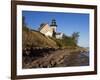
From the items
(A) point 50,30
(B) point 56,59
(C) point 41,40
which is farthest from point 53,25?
(B) point 56,59

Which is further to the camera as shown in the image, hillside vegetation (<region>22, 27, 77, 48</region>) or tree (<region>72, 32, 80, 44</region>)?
tree (<region>72, 32, 80, 44</region>)

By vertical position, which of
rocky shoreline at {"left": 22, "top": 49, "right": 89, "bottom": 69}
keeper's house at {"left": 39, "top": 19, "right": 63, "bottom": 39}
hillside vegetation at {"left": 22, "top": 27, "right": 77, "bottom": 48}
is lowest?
rocky shoreline at {"left": 22, "top": 49, "right": 89, "bottom": 69}

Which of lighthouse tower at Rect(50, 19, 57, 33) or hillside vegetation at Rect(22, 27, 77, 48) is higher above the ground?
lighthouse tower at Rect(50, 19, 57, 33)

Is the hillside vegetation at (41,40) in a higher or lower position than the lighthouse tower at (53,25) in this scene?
lower

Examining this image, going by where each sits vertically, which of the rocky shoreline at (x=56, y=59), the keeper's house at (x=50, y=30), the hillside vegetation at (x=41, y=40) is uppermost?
the keeper's house at (x=50, y=30)

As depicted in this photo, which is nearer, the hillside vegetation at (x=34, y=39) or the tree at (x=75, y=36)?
the hillside vegetation at (x=34, y=39)

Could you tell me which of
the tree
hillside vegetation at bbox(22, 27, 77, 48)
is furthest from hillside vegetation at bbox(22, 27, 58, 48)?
the tree

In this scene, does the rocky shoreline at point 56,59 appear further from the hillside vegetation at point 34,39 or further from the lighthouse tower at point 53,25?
the lighthouse tower at point 53,25

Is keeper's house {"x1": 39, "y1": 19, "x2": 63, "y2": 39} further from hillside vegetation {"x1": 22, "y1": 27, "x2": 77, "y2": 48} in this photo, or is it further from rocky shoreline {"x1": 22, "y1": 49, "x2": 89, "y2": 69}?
rocky shoreline {"x1": 22, "y1": 49, "x2": 89, "y2": 69}

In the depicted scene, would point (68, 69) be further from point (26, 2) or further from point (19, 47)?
point (26, 2)

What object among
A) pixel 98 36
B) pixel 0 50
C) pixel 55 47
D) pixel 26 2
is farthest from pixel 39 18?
pixel 98 36

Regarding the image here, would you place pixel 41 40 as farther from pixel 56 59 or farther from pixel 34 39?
pixel 56 59

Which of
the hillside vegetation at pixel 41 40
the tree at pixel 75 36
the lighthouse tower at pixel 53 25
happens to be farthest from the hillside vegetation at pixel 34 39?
the tree at pixel 75 36

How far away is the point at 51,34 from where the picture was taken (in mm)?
2115
